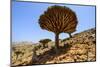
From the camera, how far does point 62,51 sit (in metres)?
2.33

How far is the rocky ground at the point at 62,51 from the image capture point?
7.13ft

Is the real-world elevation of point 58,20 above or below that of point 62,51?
above

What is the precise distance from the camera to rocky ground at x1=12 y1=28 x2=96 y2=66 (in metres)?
2.17

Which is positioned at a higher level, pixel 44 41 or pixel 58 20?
pixel 58 20

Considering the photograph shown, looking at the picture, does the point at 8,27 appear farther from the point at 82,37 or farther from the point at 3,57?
the point at 82,37

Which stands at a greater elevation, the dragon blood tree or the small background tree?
the dragon blood tree

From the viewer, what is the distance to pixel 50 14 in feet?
7.47

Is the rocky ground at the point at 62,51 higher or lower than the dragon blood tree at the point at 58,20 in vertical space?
lower

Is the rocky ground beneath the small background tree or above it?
beneath

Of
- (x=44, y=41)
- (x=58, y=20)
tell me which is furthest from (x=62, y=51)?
(x=58, y=20)

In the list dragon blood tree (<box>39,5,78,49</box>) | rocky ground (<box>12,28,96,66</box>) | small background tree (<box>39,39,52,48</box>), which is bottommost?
rocky ground (<box>12,28,96,66</box>)

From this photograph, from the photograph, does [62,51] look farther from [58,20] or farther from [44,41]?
[58,20]

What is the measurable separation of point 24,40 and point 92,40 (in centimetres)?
82

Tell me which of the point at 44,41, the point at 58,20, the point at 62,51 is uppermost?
the point at 58,20
